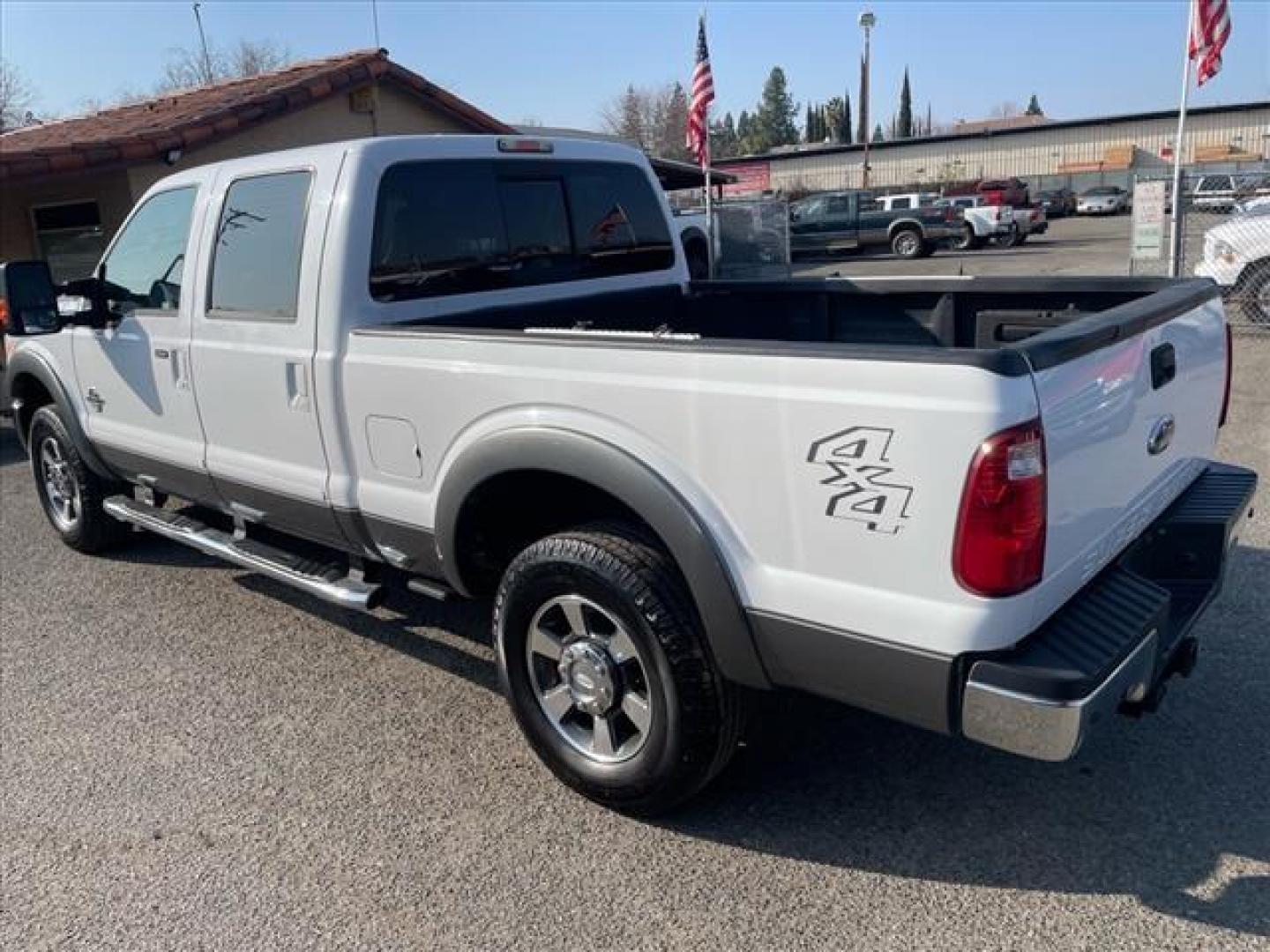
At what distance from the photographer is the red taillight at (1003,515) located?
7.33 ft

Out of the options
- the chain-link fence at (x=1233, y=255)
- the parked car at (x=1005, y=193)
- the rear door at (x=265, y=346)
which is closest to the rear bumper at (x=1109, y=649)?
the rear door at (x=265, y=346)

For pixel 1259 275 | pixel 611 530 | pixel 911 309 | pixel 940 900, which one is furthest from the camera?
pixel 1259 275

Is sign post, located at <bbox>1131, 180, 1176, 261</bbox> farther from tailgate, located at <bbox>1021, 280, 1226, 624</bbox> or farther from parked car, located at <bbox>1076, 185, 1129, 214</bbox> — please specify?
parked car, located at <bbox>1076, 185, 1129, 214</bbox>

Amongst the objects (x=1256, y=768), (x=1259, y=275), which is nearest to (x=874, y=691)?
(x=1256, y=768)

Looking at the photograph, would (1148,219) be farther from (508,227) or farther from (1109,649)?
(1109,649)

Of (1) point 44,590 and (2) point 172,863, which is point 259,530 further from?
(2) point 172,863

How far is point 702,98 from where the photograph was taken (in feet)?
58.5

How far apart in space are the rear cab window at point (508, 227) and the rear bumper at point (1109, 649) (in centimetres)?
250

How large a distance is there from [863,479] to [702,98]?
16718 millimetres

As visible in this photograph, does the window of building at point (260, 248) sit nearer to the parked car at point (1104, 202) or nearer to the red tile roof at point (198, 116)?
the red tile roof at point (198, 116)

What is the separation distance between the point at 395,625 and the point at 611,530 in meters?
2.05

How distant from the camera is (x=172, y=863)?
10.2ft

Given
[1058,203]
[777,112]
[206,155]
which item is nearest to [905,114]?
[777,112]

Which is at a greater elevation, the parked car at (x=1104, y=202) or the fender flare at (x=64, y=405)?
the fender flare at (x=64, y=405)
